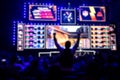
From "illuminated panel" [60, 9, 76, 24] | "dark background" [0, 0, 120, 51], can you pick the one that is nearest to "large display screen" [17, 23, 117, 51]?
"illuminated panel" [60, 9, 76, 24]

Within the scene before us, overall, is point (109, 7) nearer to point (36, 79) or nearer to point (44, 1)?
point (44, 1)

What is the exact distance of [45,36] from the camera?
1208 centimetres

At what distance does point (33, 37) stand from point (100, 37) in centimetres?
266

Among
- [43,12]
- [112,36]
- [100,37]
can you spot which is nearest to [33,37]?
[43,12]

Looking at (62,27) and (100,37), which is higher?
(62,27)

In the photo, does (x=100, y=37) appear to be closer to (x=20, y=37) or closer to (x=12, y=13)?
(x=20, y=37)

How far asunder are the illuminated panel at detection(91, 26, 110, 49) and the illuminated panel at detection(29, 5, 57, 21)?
166 cm

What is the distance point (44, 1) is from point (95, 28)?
7.58 feet

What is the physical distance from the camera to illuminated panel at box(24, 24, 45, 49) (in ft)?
39.5

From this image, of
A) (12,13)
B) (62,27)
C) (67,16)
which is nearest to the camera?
(62,27)

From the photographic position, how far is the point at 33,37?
1209 centimetres

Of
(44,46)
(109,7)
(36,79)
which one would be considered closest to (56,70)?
(36,79)

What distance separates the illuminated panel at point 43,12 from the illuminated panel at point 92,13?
1.08 metres

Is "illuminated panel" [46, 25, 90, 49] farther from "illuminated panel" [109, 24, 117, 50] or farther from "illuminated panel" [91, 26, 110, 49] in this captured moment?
"illuminated panel" [109, 24, 117, 50]
